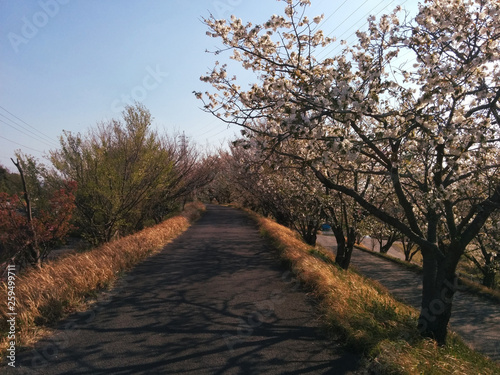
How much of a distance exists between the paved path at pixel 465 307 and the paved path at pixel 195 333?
571cm

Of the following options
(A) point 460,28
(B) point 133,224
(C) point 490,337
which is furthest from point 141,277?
(B) point 133,224

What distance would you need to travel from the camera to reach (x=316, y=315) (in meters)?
5.83

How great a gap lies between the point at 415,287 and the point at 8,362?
16248mm

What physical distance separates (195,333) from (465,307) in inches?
484

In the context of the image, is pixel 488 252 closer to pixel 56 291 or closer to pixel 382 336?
pixel 382 336

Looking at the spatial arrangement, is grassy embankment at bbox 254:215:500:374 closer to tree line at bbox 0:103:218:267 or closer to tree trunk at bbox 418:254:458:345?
tree trunk at bbox 418:254:458:345

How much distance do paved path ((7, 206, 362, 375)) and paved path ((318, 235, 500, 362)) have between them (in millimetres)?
5706

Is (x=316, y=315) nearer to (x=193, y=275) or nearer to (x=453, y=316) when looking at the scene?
(x=193, y=275)

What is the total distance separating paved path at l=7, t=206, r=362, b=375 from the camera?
13.1 ft

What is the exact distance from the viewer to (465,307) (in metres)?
13.4

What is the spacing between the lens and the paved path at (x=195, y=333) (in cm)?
400

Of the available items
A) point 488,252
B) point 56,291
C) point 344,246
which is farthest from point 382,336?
point 488,252

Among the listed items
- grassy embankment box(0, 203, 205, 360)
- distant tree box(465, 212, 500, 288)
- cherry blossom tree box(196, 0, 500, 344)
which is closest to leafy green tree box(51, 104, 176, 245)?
grassy embankment box(0, 203, 205, 360)

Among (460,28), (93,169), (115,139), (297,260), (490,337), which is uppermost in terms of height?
(460,28)
